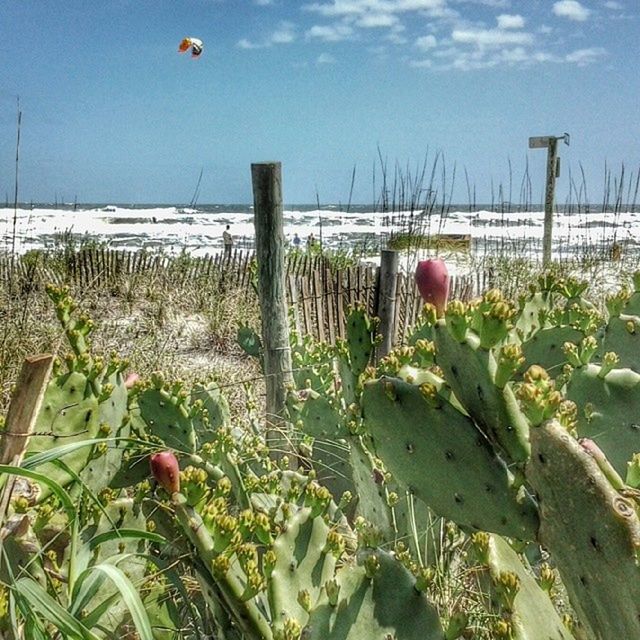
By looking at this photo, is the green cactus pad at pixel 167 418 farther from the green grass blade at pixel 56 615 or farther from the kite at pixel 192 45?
the kite at pixel 192 45

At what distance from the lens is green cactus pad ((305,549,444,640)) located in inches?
47.5

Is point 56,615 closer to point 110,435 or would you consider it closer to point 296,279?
point 110,435

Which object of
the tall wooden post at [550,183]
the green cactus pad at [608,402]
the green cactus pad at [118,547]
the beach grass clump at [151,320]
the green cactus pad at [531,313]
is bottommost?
the beach grass clump at [151,320]

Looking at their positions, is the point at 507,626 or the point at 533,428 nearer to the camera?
the point at 533,428

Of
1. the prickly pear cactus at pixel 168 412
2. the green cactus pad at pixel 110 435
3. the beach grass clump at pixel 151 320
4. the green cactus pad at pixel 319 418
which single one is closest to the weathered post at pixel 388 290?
the beach grass clump at pixel 151 320

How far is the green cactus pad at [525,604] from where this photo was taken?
1.20 meters

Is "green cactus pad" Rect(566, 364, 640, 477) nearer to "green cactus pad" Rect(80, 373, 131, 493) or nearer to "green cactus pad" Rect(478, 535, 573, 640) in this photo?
"green cactus pad" Rect(478, 535, 573, 640)

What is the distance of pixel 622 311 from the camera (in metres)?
2.26

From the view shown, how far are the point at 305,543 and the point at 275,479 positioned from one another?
460 mm

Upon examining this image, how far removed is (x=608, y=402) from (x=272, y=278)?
Answer: 163 cm

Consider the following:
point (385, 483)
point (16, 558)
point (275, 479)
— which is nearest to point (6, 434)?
point (16, 558)

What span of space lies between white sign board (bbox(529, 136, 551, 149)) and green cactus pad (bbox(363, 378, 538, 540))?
27.9 feet

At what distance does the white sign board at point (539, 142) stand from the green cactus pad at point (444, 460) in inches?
335

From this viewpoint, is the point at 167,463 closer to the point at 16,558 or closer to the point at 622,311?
the point at 16,558
